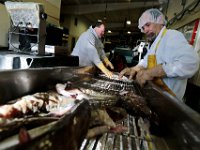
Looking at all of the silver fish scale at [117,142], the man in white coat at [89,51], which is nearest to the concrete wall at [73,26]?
the man in white coat at [89,51]

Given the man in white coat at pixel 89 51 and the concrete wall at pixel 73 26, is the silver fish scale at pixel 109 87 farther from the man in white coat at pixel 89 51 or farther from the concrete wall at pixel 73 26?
the concrete wall at pixel 73 26

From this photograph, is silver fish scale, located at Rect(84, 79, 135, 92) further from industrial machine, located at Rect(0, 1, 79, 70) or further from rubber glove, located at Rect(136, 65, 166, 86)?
industrial machine, located at Rect(0, 1, 79, 70)

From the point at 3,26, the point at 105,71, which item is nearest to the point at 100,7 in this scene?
the point at 3,26

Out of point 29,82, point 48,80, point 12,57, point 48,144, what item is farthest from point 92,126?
point 12,57

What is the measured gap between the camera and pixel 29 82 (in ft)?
4.00

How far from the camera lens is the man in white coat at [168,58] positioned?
1.71 meters

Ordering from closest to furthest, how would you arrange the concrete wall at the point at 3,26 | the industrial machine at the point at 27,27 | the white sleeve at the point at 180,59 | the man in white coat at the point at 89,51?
the white sleeve at the point at 180,59 → the industrial machine at the point at 27,27 → the man in white coat at the point at 89,51 → the concrete wall at the point at 3,26

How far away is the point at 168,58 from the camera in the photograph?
1.85m

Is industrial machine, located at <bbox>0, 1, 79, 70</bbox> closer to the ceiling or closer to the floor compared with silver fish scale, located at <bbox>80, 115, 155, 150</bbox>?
closer to the ceiling

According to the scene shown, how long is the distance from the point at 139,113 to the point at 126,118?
13cm

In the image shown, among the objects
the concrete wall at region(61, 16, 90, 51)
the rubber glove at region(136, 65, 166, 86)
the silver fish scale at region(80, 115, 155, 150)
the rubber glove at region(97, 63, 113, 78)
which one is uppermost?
the concrete wall at region(61, 16, 90, 51)

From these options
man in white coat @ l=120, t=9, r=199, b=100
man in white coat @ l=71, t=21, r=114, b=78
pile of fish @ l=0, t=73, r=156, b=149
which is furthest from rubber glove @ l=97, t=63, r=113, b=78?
pile of fish @ l=0, t=73, r=156, b=149

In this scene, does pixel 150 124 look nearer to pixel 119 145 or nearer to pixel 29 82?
pixel 119 145

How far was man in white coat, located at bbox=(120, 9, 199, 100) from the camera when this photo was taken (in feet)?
5.61
